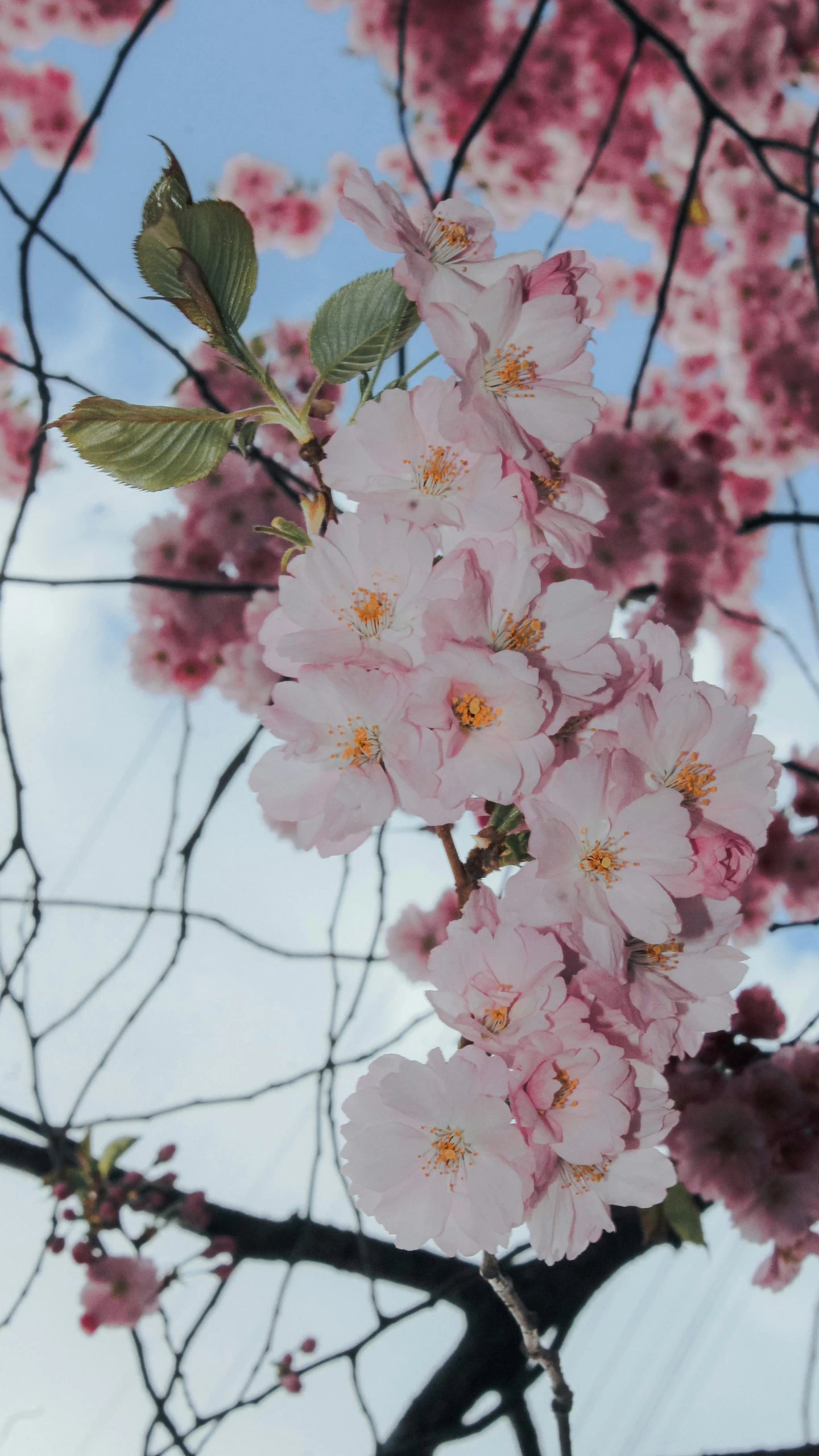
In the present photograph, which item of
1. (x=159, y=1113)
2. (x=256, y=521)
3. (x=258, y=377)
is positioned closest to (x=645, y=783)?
(x=258, y=377)

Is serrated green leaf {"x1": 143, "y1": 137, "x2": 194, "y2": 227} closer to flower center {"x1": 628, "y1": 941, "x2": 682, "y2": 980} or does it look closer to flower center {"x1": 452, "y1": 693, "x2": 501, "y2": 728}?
flower center {"x1": 452, "y1": 693, "x2": 501, "y2": 728}

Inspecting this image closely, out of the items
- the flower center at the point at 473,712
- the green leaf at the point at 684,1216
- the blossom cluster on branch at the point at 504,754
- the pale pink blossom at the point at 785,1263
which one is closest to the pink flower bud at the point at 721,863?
the blossom cluster on branch at the point at 504,754

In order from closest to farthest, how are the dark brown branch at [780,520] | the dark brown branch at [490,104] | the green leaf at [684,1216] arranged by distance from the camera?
the green leaf at [684,1216]
the dark brown branch at [490,104]
the dark brown branch at [780,520]

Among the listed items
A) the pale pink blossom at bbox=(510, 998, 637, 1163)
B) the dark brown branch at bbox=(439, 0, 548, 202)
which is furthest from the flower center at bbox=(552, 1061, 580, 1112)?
the dark brown branch at bbox=(439, 0, 548, 202)

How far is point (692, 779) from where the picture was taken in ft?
1.29

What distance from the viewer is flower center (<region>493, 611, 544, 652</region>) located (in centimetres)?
37

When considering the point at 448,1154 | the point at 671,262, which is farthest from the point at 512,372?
the point at 671,262

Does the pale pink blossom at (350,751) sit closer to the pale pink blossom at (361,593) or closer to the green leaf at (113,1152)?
the pale pink blossom at (361,593)

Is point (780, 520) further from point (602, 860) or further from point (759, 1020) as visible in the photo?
point (602, 860)

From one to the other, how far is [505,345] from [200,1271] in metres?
1.24

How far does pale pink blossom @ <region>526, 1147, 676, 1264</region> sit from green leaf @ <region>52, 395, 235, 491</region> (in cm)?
32

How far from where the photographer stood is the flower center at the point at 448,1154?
383 mm

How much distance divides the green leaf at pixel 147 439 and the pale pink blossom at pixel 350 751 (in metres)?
0.11

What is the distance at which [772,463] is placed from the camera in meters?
1.88
